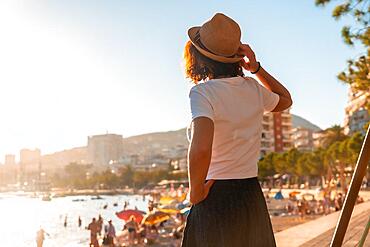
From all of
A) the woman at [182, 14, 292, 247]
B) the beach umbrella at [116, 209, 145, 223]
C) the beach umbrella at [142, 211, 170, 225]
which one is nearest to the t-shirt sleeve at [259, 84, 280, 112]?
the woman at [182, 14, 292, 247]

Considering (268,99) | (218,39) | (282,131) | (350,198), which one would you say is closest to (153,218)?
(268,99)

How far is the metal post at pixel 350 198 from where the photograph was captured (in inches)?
81.4

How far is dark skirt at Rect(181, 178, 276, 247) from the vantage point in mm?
2127

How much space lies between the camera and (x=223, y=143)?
2146 millimetres

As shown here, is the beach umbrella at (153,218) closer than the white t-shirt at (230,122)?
No

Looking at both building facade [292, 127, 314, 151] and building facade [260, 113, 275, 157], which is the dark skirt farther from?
building facade [292, 127, 314, 151]

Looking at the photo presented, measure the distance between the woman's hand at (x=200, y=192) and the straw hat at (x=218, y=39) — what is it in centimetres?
48

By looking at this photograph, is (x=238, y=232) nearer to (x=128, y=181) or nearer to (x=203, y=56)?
(x=203, y=56)

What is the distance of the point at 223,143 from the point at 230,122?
8 centimetres

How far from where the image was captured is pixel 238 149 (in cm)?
217

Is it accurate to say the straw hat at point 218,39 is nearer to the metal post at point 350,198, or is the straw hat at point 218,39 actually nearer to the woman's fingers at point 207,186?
the woman's fingers at point 207,186

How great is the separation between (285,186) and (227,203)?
99.3 metres

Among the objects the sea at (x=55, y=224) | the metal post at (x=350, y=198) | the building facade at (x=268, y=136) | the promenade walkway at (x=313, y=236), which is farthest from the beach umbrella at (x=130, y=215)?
the building facade at (x=268, y=136)

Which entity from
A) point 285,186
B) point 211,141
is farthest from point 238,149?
point 285,186
